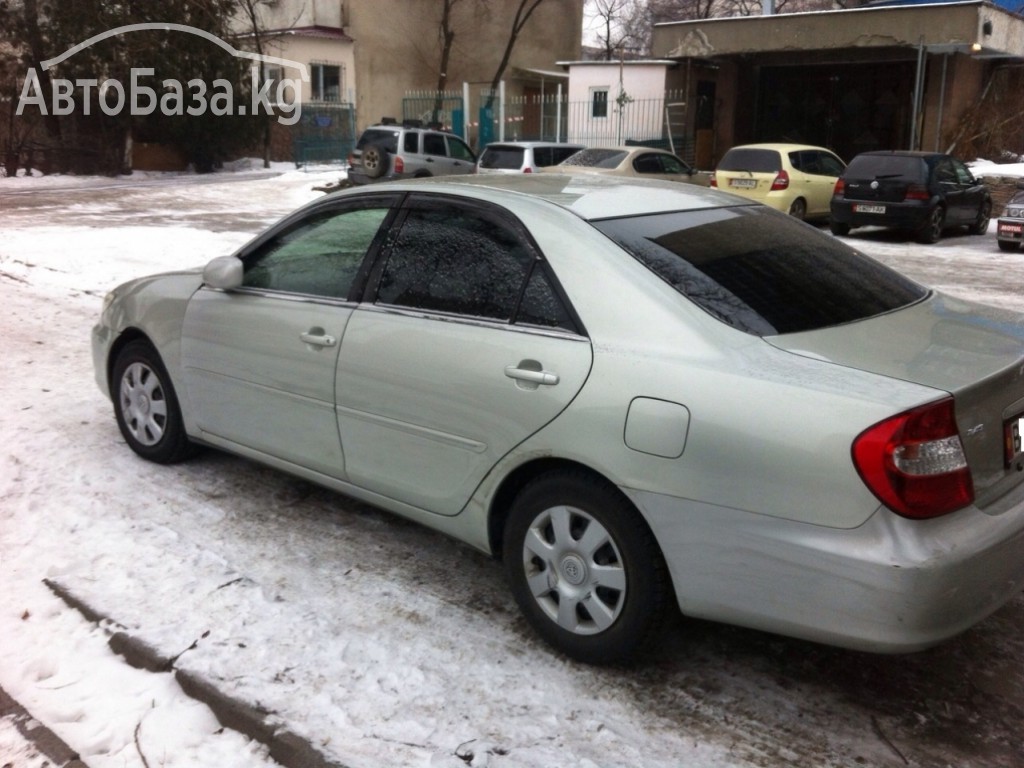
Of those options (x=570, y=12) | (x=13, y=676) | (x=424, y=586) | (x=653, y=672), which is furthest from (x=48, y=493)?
(x=570, y=12)

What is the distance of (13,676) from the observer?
3.32 meters

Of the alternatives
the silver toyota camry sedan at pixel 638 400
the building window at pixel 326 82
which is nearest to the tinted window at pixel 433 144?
the building window at pixel 326 82

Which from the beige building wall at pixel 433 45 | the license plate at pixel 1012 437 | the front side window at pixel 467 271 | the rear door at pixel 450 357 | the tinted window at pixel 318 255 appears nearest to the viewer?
the license plate at pixel 1012 437

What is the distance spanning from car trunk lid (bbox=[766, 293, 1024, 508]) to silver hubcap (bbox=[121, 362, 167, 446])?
331cm

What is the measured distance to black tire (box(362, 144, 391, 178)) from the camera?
21.7m

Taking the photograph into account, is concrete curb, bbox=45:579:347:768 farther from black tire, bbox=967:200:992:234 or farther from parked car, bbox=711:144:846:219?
black tire, bbox=967:200:992:234

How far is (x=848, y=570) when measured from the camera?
2.71 meters

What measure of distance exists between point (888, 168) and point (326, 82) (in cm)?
2220

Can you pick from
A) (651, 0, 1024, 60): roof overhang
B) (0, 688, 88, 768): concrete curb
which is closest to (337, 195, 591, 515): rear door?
(0, 688, 88, 768): concrete curb

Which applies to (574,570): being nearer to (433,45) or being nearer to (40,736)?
(40,736)

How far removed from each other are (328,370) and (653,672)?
1752 millimetres

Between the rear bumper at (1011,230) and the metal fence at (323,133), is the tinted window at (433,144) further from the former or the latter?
the rear bumper at (1011,230)

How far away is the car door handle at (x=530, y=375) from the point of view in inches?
129

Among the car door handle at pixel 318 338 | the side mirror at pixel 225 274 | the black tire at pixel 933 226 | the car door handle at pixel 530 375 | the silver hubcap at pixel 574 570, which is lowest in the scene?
the silver hubcap at pixel 574 570
